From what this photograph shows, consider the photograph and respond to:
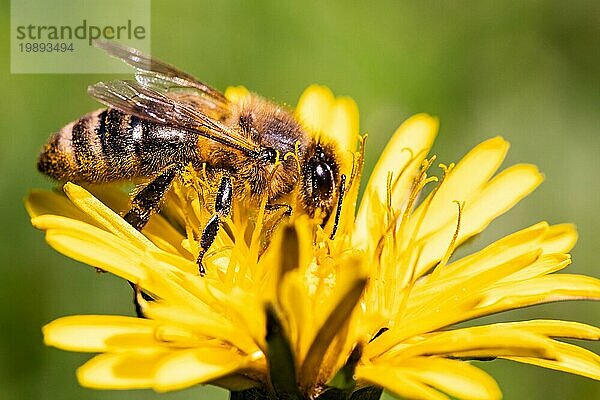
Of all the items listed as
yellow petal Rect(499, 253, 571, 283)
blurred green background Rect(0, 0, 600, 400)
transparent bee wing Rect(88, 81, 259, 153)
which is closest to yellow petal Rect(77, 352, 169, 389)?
transparent bee wing Rect(88, 81, 259, 153)

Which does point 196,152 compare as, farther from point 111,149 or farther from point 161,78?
point 161,78

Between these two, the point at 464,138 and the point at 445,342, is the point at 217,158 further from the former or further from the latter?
the point at 464,138

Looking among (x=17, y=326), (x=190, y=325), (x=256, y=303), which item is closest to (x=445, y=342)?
(x=256, y=303)

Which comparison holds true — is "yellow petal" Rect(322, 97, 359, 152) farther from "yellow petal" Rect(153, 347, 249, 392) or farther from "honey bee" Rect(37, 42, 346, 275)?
"yellow petal" Rect(153, 347, 249, 392)

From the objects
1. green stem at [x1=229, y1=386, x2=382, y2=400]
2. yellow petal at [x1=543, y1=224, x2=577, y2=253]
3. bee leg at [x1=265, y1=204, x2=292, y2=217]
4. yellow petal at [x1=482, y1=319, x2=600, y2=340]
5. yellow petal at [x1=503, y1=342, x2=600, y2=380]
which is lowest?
green stem at [x1=229, y1=386, x2=382, y2=400]

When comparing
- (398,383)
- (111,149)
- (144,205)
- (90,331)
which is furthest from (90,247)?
(398,383)

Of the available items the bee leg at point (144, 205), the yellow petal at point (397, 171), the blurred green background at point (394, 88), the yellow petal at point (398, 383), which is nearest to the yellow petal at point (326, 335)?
the yellow petal at point (398, 383)

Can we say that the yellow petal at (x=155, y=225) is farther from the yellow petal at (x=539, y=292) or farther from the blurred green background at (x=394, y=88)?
the yellow petal at (x=539, y=292)
